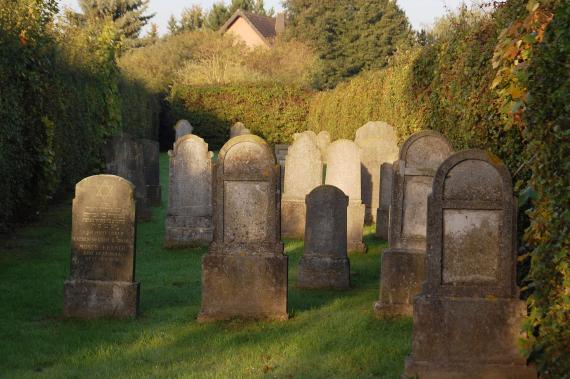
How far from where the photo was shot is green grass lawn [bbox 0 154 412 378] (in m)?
6.86

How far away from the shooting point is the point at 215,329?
327 inches

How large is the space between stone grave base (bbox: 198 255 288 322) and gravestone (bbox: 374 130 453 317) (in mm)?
1097

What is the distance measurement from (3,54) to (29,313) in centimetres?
500

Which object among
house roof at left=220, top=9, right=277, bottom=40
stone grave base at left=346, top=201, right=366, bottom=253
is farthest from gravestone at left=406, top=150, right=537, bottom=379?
house roof at left=220, top=9, right=277, bottom=40

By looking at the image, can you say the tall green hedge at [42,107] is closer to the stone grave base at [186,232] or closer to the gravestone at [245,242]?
the stone grave base at [186,232]

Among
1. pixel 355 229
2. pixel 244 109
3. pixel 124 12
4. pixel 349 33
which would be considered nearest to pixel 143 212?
pixel 355 229

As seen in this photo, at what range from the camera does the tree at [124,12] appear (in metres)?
63.4

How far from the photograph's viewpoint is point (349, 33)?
60.2 metres

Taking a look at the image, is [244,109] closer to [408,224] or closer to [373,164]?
[373,164]

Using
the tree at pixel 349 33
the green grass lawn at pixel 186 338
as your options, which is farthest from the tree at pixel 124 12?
the green grass lawn at pixel 186 338

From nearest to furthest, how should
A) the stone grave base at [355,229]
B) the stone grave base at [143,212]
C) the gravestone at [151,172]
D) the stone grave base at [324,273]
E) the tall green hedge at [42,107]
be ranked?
the stone grave base at [324,273]
the tall green hedge at [42,107]
the stone grave base at [355,229]
the stone grave base at [143,212]
the gravestone at [151,172]

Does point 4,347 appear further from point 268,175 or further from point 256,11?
point 256,11

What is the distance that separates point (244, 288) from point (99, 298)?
5.25ft

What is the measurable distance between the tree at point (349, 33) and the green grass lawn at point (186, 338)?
46740 mm
